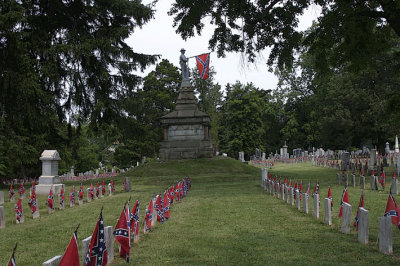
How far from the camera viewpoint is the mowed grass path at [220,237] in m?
7.09

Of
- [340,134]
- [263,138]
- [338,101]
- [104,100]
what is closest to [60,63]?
[104,100]

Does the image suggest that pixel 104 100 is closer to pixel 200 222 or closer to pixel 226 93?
pixel 200 222

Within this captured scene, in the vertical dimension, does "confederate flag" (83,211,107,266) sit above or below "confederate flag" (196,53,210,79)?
below

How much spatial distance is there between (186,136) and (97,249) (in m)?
27.1

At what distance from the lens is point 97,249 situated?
539cm

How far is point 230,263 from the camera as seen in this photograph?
6.77 meters

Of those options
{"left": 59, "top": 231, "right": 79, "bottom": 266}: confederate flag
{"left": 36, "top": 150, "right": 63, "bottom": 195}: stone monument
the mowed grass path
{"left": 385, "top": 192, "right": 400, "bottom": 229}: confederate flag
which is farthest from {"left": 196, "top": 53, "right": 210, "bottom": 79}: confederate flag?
{"left": 59, "top": 231, "right": 79, "bottom": 266}: confederate flag

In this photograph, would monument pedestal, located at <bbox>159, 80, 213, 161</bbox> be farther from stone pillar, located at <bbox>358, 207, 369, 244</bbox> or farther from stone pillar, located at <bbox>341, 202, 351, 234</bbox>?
stone pillar, located at <bbox>358, 207, 369, 244</bbox>

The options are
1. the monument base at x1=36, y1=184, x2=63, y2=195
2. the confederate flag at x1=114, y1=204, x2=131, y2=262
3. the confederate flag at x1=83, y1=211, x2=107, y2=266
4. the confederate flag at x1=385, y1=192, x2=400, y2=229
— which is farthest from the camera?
the monument base at x1=36, y1=184, x2=63, y2=195

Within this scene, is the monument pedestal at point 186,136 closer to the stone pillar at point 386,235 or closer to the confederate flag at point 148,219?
the confederate flag at point 148,219

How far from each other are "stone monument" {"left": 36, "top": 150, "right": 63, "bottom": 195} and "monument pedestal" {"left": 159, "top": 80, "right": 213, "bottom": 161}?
12582 millimetres

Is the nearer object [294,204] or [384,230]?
[384,230]

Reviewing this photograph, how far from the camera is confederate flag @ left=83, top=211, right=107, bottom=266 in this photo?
521 cm

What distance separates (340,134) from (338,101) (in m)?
7.50
